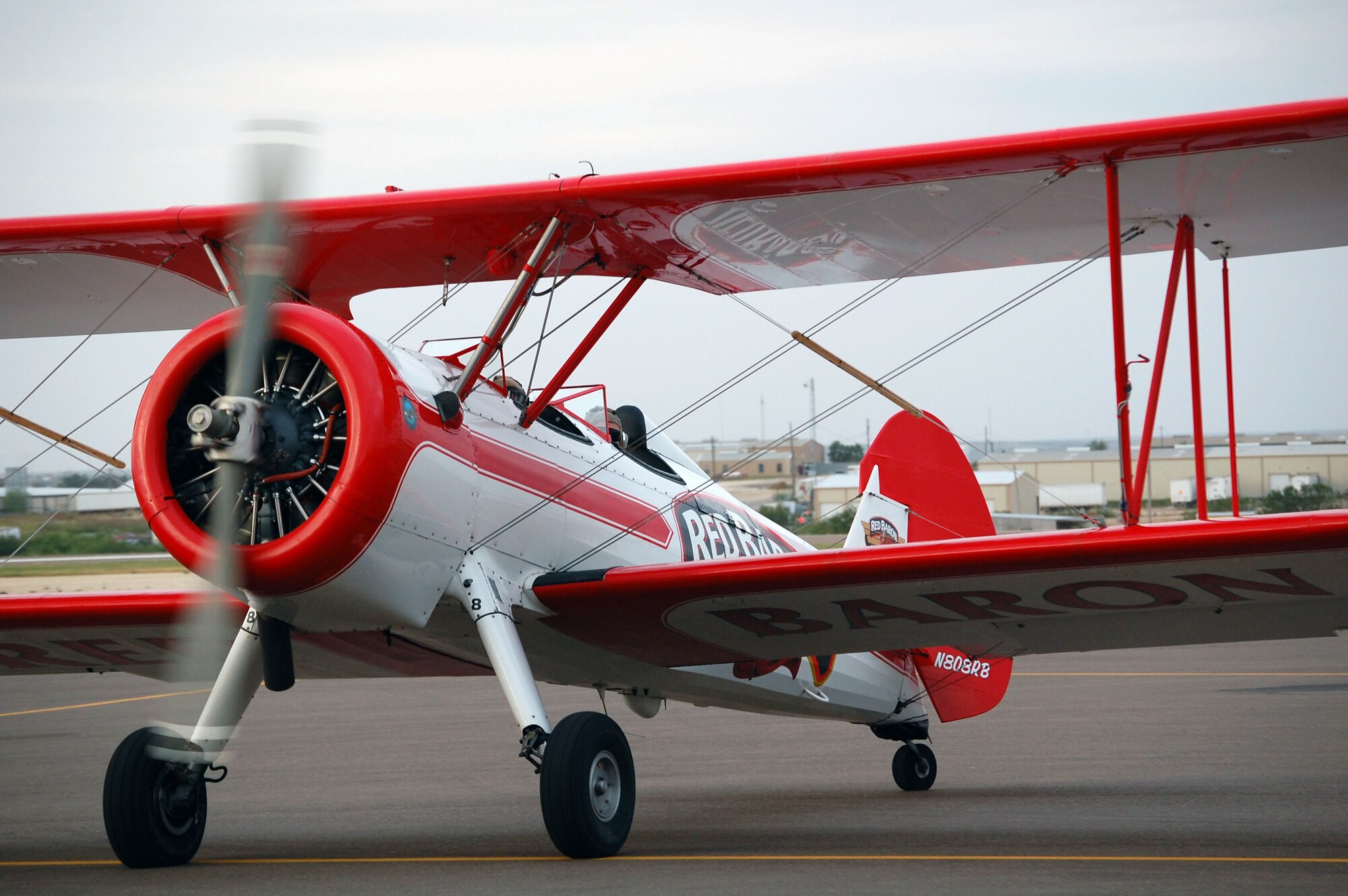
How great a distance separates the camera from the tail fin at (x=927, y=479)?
33.7 feet

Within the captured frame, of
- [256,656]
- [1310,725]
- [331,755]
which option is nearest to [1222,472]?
[1310,725]

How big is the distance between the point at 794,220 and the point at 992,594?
229 cm

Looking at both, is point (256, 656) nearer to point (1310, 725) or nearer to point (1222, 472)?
point (1310, 725)

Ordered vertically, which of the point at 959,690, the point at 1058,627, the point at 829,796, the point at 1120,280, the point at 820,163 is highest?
the point at 820,163

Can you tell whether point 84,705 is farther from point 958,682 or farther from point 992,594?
point 992,594

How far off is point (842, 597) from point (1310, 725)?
22.6ft

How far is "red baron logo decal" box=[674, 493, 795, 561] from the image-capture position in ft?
27.8

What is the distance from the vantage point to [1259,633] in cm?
710

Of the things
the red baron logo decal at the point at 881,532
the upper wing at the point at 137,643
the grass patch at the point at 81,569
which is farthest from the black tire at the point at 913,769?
the grass patch at the point at 81,569

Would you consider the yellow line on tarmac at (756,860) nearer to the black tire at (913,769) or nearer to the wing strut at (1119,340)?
the wing strut at (1119,340)

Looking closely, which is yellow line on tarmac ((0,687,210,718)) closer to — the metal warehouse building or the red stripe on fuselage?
the red stripe on fuselage

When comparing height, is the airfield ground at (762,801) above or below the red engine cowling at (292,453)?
below

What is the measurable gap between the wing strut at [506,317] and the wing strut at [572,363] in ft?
1.47

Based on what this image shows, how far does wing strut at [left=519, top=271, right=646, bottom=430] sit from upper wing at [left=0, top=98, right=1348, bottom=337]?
1.34ft
